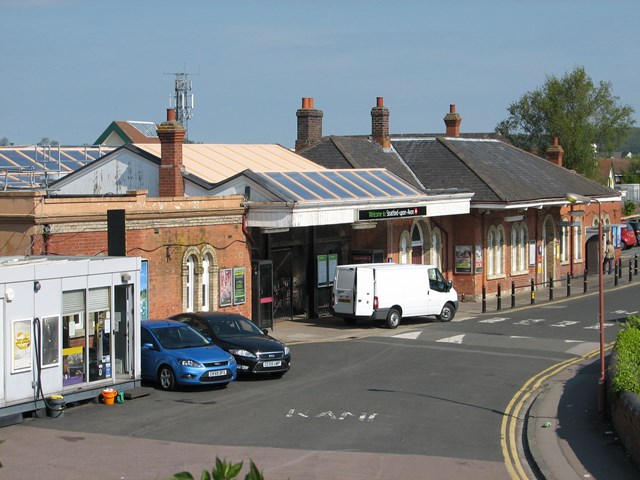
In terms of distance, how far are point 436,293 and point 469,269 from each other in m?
8.40

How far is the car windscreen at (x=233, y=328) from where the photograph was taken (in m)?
24.2

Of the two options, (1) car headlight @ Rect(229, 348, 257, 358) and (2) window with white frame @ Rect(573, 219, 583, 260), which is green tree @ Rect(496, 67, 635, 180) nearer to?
(2) window with white frame @ Rect(573, 219, 583, 260)

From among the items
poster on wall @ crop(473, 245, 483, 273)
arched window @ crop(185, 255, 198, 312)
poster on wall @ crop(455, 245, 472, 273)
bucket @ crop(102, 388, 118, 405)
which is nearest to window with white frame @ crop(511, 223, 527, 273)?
poster on wall @ crop(473, 245, 483, 273)

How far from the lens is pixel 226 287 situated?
3089 centimetres

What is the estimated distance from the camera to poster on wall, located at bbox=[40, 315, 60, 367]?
18.7 meters

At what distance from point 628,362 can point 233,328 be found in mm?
9401

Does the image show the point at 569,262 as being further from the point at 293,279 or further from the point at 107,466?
the point at 107,466

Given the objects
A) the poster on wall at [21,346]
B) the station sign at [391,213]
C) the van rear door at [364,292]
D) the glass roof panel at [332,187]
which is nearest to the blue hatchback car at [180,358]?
the poster on wall at [21,346]

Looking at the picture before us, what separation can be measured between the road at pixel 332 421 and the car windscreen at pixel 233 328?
4.70 ft

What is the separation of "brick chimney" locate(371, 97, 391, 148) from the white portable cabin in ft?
86.5

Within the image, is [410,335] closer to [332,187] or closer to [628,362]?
[332,187]

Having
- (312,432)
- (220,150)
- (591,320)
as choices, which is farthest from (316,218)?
(312,432)

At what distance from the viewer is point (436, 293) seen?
34.5 meters

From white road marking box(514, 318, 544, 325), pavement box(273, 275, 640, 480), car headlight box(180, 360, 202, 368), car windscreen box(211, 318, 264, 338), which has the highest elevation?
car windscreen box(211, 318, 264, 338)
